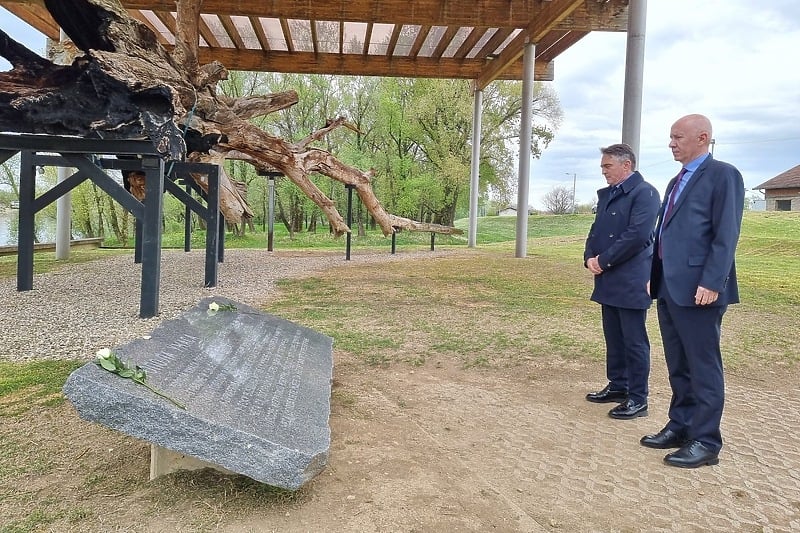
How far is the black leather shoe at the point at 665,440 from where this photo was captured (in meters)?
3.25

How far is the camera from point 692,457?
3004 mm

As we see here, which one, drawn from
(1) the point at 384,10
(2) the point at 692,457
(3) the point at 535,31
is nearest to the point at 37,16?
(1) the point at 384,10

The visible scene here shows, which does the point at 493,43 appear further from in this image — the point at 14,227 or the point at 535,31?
the point at 14,227

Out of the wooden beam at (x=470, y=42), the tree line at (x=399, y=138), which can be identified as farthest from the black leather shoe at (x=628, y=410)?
the tree line at (x=399, y=138)

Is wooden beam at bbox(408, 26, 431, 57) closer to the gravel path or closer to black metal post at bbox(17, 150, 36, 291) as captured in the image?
the gravel path

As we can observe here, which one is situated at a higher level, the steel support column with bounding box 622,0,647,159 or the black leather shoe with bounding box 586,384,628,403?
the steel support column with bounding box 622,0,647,159

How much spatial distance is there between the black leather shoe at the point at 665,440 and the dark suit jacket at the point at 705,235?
2.76 feet

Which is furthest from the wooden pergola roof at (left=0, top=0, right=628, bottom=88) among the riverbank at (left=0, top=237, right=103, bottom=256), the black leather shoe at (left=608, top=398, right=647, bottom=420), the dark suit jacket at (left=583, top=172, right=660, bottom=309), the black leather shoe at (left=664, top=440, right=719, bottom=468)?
the black leather shoe at (left=664, top=440, right=719, bottom=468)

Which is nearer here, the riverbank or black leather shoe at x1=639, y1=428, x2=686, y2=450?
black leather shoe at x1=639, y1=428, x2=686, y2=450

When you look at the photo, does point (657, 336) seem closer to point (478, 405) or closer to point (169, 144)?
point (478, 405)

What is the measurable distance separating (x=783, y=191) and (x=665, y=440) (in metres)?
39.0

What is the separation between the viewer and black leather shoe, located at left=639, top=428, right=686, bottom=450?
3.25 metres

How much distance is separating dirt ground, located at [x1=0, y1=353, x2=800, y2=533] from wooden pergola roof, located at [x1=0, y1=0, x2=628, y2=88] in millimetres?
10402

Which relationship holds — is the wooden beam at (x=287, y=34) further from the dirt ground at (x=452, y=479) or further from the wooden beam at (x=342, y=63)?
the dirt ground at (x=452, y=479)
